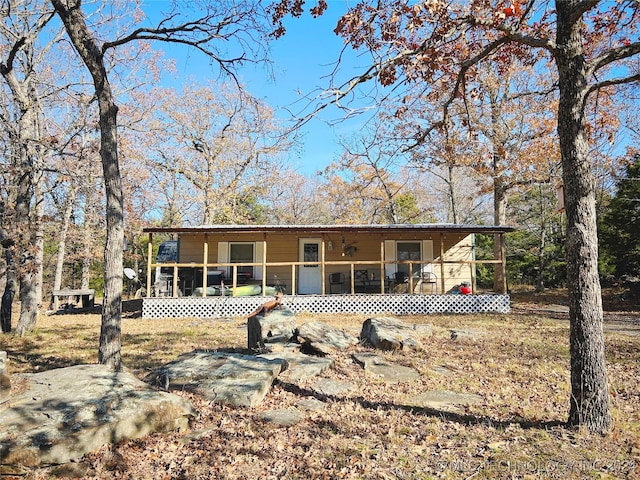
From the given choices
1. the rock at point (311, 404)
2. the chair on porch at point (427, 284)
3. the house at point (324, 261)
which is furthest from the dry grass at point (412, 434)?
the chair on porch at point (427, 284)

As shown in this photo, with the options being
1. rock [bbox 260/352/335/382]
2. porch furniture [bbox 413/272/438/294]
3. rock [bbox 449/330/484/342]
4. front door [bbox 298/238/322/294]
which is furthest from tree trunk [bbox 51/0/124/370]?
porch furniture [bbox 413/272/438/294]

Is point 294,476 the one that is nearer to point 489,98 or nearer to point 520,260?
point 489,98

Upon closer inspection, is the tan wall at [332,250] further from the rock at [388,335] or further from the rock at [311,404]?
the rock at [311,404]

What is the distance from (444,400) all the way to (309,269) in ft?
39.2

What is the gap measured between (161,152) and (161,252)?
840 cm

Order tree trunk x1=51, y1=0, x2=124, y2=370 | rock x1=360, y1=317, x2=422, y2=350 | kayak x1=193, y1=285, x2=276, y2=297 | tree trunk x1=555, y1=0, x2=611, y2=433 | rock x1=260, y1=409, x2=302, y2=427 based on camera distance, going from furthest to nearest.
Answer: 1. kayak x1=193, y1=285, x2=276, y2=297
2. rock x1=360, y1=317, x2=422, y2=350
3. tree trunk x1=51, y1=0, x2=124, y2=370
4. rock x1=260, y1=409, x2=302, y2=427
5. tree trunk x1=555, y1=0, x2=611, y2=433

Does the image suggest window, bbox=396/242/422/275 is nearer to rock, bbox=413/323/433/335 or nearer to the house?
the house

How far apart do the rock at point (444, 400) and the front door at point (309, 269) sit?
11.5 meters

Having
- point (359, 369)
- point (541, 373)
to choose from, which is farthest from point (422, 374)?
point (541, 373)

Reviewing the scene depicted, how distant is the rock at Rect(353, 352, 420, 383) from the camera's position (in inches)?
231

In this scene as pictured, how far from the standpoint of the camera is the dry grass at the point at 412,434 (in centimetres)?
324

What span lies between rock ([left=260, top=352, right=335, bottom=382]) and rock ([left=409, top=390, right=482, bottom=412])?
1.62m

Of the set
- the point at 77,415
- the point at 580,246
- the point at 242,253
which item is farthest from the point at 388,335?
the point at 242,253

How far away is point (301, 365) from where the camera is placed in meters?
6.21
